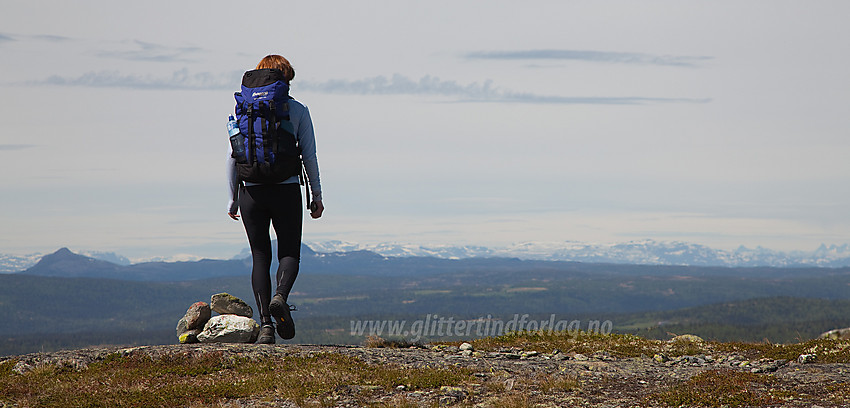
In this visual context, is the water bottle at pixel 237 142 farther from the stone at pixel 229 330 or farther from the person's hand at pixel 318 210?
the stone at pixel 229 330

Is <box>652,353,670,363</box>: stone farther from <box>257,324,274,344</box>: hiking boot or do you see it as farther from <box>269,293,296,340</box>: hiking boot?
<box>257,324,274,344</box>: hiking boot

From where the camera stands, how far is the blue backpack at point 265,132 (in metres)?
12.0

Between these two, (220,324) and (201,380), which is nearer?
(201,380)

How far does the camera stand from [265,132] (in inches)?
470

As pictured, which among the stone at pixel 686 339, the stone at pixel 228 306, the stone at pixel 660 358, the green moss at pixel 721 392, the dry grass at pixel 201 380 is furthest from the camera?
the stone at pixel 228 306

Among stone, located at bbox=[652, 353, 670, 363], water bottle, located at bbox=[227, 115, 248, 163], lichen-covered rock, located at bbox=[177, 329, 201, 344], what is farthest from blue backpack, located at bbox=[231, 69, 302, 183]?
stone, located at bbox=[652, 353, 670, 363]

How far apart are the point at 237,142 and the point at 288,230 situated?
197cm

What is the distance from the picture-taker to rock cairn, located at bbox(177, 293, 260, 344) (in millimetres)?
16828

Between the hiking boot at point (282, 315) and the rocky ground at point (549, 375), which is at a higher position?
the hiking boot at point (282, 315)

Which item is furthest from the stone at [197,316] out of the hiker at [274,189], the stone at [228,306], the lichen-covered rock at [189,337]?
the hiker at [274,189]

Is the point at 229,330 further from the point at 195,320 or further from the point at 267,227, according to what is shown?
the point at 267,227

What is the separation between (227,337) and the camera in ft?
55.4

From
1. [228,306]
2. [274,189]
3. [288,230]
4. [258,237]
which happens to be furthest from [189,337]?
[274,189]

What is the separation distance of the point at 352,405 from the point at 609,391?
416 centimetres
